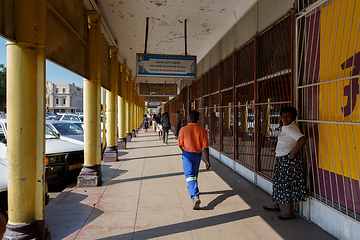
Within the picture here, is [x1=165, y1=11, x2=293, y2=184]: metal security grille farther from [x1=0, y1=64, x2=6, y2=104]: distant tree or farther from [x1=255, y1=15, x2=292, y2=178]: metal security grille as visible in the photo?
[x1=0, y1=64, x2=6, y2=104]: distant tree

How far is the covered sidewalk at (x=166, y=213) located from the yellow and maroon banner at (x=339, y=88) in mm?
1121

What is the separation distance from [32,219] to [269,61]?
16.2 feet

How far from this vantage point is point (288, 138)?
353 cm

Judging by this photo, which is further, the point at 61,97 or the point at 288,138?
the point at 61,97

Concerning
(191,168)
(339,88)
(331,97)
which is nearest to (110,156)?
(191,168)

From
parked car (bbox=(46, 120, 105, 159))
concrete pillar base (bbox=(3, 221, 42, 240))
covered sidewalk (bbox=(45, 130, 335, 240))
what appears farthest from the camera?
parked car (bbox=(46, 120, 105, 159))

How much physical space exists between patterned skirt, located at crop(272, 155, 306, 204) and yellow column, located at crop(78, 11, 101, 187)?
4.05 meters

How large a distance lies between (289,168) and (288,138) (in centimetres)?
45

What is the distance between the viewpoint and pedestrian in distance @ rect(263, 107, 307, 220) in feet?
11.3

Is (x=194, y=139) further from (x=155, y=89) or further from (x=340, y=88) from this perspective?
(x=155, y=89)

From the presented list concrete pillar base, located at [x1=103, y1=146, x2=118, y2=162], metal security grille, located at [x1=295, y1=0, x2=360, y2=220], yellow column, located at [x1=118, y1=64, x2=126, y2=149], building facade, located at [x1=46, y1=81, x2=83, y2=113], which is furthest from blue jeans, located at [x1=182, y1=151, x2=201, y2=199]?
building facade, located at [x1=46, y1=81, x2=83, y2=113]

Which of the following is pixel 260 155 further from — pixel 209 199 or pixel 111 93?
pixel 111 93

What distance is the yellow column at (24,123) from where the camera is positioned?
2795 mm

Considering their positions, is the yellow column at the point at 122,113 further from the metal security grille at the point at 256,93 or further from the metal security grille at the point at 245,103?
the metal security grille at the point at 245,103
